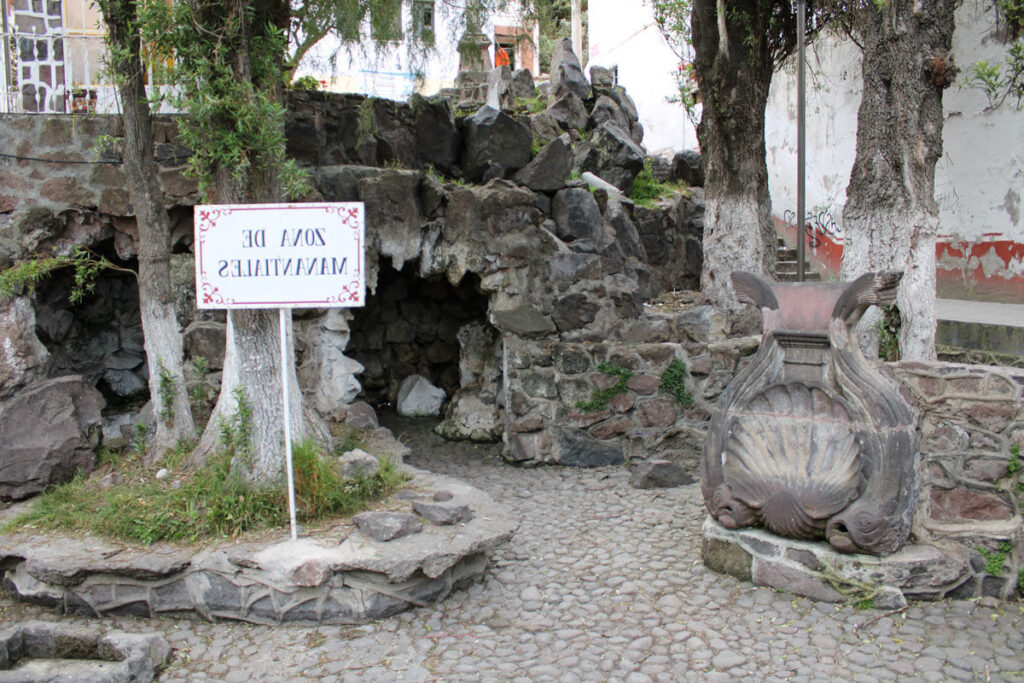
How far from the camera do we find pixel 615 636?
3.67 meters

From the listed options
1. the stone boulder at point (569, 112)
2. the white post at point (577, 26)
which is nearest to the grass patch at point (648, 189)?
the stone boulder at point (569, 112)

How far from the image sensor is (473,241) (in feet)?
21.2

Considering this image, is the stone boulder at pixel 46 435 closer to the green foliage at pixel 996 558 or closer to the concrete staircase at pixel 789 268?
the green foliage at pixel 996 558

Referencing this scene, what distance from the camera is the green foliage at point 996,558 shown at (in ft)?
12.7

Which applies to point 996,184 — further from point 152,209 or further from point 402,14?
point 152,209

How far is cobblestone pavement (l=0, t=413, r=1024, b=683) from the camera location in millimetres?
3338

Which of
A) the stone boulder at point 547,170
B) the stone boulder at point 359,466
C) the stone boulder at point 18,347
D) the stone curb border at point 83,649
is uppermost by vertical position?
the stone boulder at point 547,170

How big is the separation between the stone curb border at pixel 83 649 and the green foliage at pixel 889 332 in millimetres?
4750

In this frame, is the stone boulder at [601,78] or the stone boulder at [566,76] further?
the stone boulder at [601,78]

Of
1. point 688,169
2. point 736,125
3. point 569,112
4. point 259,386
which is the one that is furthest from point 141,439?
point 688,169

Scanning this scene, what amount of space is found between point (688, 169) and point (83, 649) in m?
9.35

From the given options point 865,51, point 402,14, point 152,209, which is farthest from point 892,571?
point 402,14

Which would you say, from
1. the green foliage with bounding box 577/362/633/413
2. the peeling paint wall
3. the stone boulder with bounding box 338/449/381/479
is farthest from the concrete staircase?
the stone boulder with bounding box 338/449/381/479

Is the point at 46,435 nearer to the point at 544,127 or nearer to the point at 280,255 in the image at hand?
the point at 280,255
